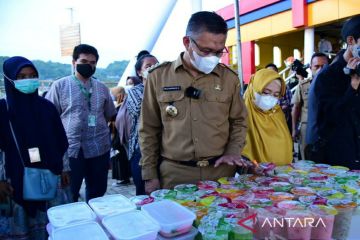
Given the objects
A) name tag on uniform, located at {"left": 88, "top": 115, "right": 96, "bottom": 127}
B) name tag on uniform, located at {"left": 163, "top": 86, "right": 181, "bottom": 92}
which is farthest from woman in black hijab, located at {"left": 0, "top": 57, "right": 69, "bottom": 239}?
name tag on uniform, located at {"left": 163, "top": 86, "right": 181, "bottom": 92}

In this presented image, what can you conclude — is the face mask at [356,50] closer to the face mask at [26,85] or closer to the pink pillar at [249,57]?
the face mask at [26,85]

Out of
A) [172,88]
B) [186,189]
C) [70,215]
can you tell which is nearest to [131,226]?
[70,215]

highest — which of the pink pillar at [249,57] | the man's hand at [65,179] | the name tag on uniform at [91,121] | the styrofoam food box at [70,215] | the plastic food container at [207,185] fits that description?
the pink pillar at [249,57]

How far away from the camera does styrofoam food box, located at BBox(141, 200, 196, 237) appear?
3.67ft

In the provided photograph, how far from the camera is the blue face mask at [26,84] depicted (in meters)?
2.33

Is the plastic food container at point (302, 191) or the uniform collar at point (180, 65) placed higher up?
the uniform collar at point (180, 65)

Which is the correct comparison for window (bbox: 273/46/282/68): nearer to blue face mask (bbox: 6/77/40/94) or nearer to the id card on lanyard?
the id card on lanyard

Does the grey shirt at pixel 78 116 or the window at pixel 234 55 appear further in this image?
the window at pixel 234 55

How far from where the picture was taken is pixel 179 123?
1871 mm

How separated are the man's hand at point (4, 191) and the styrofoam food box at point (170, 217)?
4.43ft

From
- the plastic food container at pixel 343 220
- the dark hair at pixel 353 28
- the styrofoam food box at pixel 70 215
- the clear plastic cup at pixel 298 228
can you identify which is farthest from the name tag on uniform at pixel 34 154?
the dark hair at pixel 353 28

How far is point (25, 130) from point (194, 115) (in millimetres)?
1252

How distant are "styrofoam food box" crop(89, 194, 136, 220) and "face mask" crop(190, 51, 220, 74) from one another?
859 millimetres

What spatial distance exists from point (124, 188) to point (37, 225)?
8.69 feet
